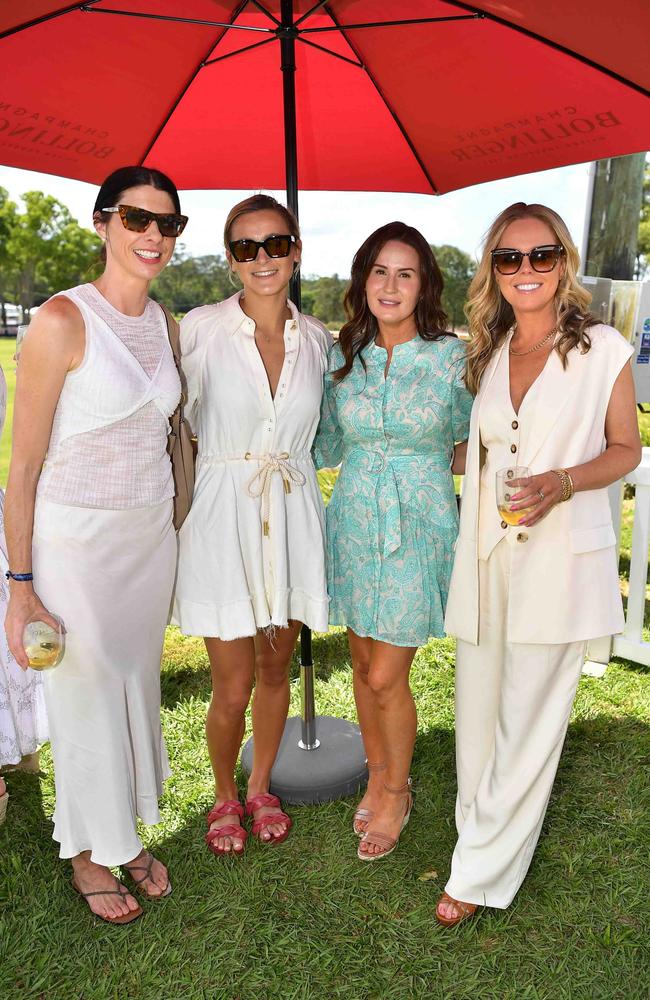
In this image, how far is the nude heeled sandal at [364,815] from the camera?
126 inches

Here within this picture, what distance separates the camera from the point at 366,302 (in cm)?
296

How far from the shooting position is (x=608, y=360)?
2.38 m

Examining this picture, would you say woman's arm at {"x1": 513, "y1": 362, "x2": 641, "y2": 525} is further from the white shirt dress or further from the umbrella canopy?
the umbrella canopy

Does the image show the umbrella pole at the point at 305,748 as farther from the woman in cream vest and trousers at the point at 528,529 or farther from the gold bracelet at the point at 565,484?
the gold bracelet at the point at 565,484

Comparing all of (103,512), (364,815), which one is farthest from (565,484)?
(364,815)

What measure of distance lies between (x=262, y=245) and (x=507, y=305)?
0.83 meters

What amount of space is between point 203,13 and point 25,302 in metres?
36.3

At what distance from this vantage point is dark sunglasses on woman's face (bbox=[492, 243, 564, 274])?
243cm

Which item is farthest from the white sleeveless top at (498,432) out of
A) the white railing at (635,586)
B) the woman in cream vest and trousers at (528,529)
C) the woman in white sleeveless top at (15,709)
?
the white railing at (635,586)

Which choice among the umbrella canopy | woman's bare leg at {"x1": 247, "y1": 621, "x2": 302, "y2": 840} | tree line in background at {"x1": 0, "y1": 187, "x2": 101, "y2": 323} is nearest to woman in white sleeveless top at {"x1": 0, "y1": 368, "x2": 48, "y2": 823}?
woman's bare leg at {"x1": 247, "y1": 621, "x2": 302, "y2": 840}

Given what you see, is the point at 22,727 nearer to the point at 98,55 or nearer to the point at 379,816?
the point at 379,816

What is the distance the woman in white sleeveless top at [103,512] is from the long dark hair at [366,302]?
0.69 m

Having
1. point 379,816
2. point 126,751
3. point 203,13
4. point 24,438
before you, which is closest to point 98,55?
point 203,13

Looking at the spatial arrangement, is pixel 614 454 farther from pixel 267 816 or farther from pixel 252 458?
pixel 267 816
